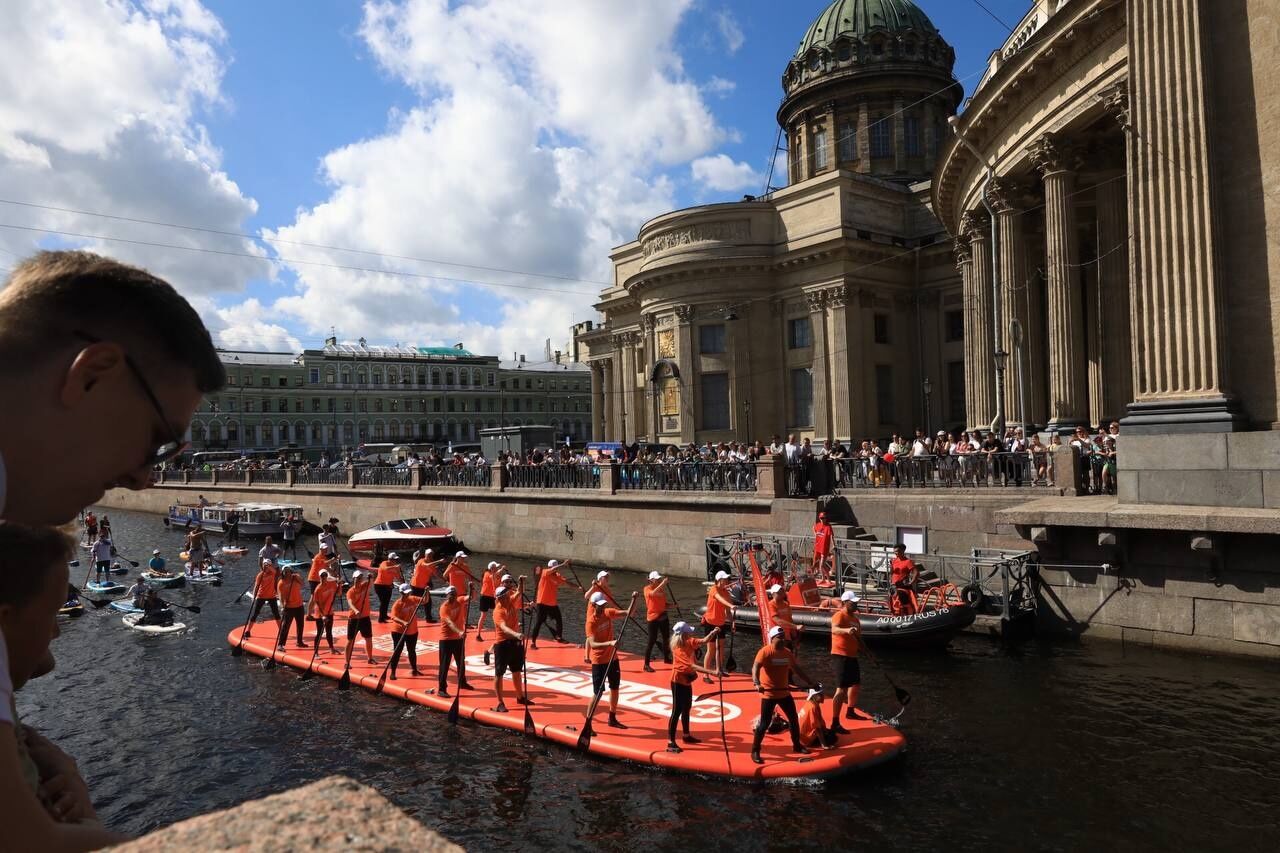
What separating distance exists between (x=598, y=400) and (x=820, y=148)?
23.7 meters

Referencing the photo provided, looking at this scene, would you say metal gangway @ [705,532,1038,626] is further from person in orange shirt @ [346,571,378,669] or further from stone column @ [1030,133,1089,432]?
person in orange shirt @ [346,571,378,669]

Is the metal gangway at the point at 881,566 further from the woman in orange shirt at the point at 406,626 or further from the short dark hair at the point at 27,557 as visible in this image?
the short dark hair at the point at 27,557

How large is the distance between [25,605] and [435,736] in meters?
13.1

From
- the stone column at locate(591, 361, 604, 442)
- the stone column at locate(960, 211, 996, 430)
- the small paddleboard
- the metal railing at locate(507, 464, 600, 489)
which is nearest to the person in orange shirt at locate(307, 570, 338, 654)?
the small paddleboard

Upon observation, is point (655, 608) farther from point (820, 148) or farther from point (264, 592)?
point (820, 148)

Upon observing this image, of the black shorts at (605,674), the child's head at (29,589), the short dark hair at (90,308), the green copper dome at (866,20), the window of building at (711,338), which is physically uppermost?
the green copper dome at (866,20)

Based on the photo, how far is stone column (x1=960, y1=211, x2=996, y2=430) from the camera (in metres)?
30.0

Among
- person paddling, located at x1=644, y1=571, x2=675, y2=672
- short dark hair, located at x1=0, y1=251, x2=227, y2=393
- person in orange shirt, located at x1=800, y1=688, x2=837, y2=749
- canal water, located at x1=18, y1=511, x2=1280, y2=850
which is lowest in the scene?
canal water, located at x1=18, y1=511, x2=1280, y2=850

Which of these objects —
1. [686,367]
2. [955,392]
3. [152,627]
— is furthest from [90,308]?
[955,392]

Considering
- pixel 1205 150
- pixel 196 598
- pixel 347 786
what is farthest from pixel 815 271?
pixel 347 786

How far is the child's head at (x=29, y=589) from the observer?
1751 mm

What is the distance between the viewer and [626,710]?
14.0m

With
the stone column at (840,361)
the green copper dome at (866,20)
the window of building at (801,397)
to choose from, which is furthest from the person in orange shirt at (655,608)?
the green copper dome at (866,20)

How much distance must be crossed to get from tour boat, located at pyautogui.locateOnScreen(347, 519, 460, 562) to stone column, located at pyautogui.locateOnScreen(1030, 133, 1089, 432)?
76.7ft
